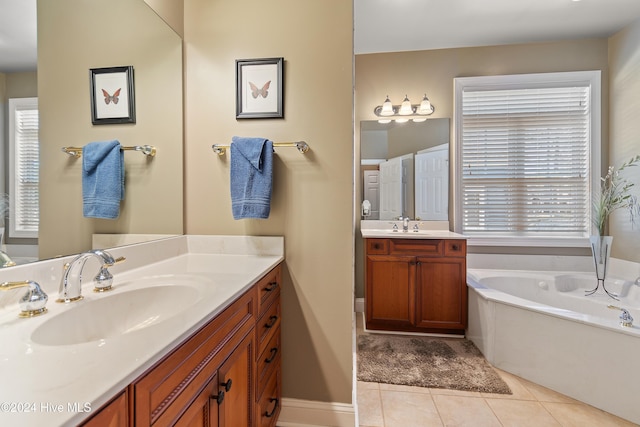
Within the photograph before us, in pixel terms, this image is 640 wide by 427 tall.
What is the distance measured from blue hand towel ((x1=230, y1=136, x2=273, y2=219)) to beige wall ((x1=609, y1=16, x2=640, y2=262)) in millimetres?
3022

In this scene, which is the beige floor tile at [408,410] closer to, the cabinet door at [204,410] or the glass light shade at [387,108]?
the cabinet door at [204,410]

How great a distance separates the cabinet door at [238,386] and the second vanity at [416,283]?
1574 millimetres

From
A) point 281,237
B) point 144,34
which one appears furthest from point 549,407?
point 144,34

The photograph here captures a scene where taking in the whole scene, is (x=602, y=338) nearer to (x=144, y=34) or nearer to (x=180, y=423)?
(x=180, y=423)

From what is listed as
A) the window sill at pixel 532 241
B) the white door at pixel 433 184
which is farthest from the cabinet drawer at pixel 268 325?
the window sill at pixel 532 241

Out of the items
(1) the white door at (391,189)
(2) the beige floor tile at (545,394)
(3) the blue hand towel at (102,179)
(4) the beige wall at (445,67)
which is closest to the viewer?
(3) the blue hand towel at (102,179)

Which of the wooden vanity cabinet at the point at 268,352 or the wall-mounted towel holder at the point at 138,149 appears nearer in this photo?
the wall-mounted towel holder at the point at 138,149

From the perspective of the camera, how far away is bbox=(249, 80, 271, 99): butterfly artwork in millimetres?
1468

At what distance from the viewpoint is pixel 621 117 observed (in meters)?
2.46

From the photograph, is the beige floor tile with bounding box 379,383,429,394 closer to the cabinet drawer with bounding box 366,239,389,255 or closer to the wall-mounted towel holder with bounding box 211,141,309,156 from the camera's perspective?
the cabinet drawer with bounding box 366,239,389,255

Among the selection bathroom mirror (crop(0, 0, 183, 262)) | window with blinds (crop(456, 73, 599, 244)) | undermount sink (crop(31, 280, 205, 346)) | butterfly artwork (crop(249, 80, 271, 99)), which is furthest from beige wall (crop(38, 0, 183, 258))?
window with blinds (crop(456, 73, 599, 244))

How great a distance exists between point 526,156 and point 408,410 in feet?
8.47

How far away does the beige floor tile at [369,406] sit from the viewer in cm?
149

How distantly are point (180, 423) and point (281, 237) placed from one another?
36.9 inches
